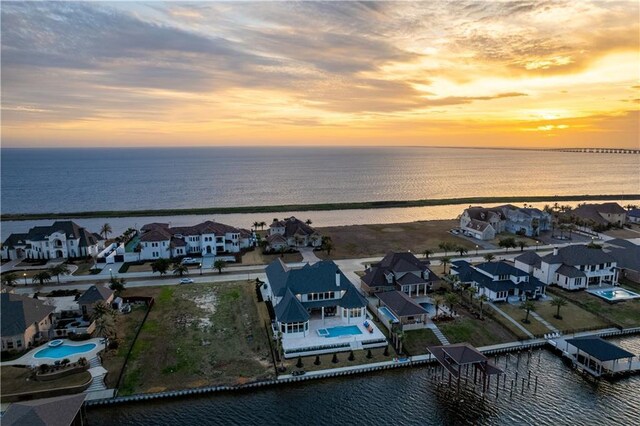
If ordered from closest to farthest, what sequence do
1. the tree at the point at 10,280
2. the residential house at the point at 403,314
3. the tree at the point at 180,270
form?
1. the residential house at the point at 403,314
2. the tree at the point at 10,280
3. the tree at the point at 180,270

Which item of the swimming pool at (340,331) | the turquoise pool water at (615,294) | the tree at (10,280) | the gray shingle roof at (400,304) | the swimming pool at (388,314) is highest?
the gray shingle roof at (400,304)

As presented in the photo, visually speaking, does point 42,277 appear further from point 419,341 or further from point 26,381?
point 419,341

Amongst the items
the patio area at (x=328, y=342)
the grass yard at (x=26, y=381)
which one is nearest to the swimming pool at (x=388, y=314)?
the patio area at (x=328, y=342)

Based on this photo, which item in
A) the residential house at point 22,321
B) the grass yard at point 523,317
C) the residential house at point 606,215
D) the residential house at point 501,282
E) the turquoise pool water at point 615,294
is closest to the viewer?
the residential house at point 22,321

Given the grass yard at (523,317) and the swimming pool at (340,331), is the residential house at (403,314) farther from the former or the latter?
the grass yard at (523,317)

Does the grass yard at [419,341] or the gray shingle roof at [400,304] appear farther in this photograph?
the gray shingle roof at [400,304]

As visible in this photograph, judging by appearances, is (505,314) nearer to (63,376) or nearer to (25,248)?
(63,376)
